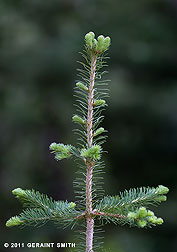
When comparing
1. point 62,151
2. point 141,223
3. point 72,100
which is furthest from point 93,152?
point 72,100

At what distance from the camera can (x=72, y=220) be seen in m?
1.27

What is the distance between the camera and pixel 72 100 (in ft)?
24.4

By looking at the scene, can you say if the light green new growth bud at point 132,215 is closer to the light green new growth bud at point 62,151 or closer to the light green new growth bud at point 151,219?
the light green new growth bud at point 151,219

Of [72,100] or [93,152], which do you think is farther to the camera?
[72,100]

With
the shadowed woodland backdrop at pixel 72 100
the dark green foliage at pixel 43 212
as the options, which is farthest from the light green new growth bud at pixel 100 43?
the shadowed woodland backdrop at pixel 72 100

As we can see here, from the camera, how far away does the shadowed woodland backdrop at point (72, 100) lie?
7426 millimetres

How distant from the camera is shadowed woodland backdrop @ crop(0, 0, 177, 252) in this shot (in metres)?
7.43

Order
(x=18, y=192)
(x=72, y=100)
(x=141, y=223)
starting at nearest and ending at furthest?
1. (x=141, y=223)
2. (x=18, y=192)
3. (x=72, y=100)

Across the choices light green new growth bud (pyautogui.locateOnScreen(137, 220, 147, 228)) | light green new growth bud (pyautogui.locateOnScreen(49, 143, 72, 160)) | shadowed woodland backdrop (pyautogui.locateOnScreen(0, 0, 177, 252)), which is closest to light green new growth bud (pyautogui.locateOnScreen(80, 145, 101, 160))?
light green new growth bud (pyautogui.locateOnScreen(49, 143, 72, 160))

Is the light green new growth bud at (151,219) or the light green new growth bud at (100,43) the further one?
the light green new growth bud at (100,43)

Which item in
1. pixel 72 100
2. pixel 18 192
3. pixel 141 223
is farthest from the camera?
pixel 72 100

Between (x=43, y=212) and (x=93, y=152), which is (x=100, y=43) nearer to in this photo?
(x=93, y=152)

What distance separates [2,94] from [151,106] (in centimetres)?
272

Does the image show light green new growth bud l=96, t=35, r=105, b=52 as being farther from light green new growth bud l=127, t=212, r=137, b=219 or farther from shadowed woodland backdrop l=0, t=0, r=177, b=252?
shadowed woodland backdrop l=0, t=0, r=177, b=252
